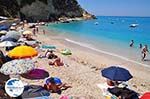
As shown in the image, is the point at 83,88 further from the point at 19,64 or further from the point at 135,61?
the point at 135,61

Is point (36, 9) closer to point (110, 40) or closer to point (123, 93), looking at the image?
point (110, 40)

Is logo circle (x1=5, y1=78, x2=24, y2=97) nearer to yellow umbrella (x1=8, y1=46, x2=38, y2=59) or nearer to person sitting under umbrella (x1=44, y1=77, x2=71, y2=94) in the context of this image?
person sitting under umbrella (x1=44, y1=77, x2=71, y2=94)

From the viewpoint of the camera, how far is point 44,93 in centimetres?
1091

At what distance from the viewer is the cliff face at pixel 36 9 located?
74.5 metres

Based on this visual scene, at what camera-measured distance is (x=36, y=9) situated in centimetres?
8338

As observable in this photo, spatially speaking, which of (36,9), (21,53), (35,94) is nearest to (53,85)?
(35,94)

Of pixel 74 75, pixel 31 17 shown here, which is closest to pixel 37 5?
pixel 31 17

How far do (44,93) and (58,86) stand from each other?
2.14m

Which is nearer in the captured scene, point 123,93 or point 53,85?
point 123,93

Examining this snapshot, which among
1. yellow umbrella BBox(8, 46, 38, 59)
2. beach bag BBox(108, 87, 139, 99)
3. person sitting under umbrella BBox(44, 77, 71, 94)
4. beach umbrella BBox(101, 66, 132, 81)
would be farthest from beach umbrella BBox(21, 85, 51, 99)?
yellow umbrella BBox(8, 46, 38, 59)

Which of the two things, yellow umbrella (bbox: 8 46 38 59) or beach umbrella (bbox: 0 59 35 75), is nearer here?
beach umbrella (bbox: 0 59 35 75)

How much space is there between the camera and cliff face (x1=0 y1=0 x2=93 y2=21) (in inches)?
2934

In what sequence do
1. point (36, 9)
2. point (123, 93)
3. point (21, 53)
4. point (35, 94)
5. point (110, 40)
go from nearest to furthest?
1. point (35, 94)
2. point (123, 93)
3. point (21, 53)
4. point (110, 40)
5. point (36, 9)

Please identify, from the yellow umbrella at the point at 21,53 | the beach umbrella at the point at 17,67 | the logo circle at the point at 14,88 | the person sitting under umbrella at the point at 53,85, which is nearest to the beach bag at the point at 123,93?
the person sitting under umbrella at the point at 53,85
